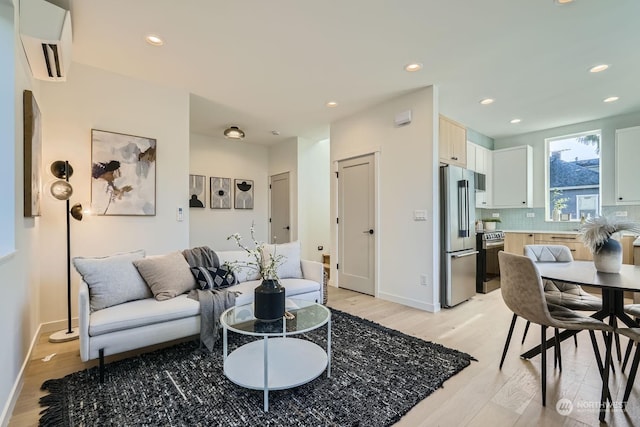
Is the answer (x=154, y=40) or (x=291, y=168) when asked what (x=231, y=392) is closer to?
(x=154, y=40)

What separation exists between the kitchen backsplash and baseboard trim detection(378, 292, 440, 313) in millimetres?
3118

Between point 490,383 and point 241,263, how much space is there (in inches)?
95.4

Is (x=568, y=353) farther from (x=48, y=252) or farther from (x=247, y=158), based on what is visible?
(x=247, y=158)

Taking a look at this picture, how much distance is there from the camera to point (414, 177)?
373cm

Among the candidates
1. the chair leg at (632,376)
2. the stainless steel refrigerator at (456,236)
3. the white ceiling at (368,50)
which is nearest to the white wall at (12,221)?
the white ceiling at (368,50)

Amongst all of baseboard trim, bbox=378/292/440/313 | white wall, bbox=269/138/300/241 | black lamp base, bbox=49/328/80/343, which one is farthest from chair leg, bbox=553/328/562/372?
white wall, bbox=269/138/300/241

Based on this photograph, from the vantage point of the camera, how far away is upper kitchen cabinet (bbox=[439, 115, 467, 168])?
12.2ft

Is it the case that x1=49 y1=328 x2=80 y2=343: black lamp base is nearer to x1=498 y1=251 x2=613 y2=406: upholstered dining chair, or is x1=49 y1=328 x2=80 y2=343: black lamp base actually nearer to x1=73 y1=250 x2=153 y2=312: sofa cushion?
x1=73 y1=250 x2=153 y2=312: sofa cushion

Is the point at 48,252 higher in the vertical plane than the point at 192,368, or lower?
higher

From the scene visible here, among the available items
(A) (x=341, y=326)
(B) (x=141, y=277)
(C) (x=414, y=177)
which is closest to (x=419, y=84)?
(C) (x=414, y=177)

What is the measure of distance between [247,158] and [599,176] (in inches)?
250

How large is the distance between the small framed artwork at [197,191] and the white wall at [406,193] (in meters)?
3.15

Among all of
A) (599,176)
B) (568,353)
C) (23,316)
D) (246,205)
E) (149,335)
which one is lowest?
(568,353)

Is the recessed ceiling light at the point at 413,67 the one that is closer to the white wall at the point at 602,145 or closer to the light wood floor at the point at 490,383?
the light wood floor at the point at 490,383
